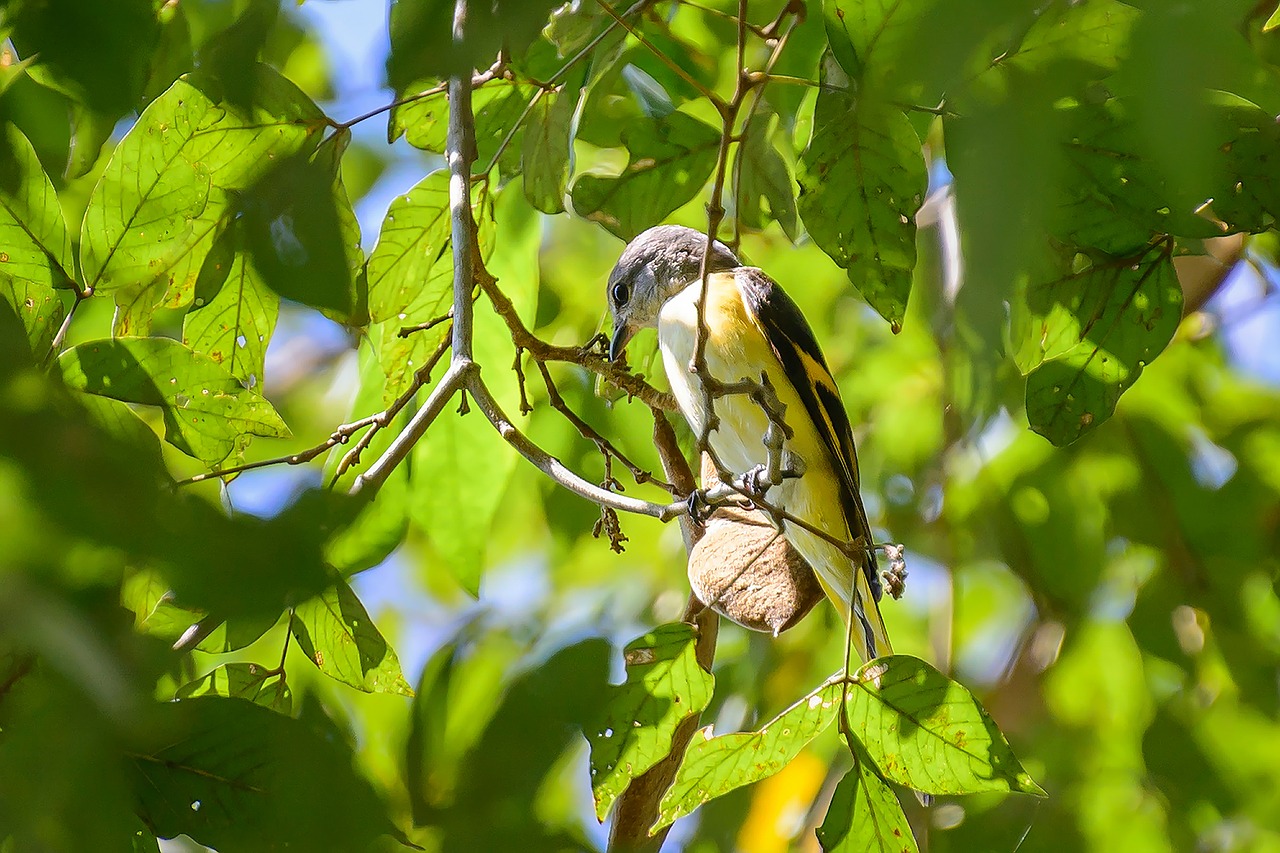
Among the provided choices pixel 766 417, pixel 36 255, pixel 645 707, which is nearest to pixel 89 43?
pixel 36 255

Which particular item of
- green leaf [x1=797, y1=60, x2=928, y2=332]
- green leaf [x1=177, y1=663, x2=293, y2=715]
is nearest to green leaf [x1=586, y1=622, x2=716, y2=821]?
green leaf [x1=177, y1=663, x2=293, y2=715]

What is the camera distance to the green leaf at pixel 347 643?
1.18 m

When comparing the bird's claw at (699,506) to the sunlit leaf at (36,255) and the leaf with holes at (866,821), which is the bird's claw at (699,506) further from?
the sunlit leaf at (36,255)

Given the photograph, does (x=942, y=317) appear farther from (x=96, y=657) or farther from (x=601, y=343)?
(x=601, y=343)

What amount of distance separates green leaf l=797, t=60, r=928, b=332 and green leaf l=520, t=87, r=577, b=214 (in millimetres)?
386

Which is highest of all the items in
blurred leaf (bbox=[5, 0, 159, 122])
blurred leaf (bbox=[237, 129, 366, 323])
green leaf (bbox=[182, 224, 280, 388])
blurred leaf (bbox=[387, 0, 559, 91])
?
blurred leaf (bbox=[5, 0, 159, 122])

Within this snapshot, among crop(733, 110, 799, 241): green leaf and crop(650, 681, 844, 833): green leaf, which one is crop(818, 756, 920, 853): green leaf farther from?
crop(733, 110, 799, 241): green leaf

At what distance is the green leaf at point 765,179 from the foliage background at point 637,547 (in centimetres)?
3

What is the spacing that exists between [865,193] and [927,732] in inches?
23.1

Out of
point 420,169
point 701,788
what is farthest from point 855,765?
point 420,169

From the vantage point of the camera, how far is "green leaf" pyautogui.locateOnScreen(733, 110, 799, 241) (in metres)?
1.67

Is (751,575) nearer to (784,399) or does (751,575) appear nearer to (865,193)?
(784,399)

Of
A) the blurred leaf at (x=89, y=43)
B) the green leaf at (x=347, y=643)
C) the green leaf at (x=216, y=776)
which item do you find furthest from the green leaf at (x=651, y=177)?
the blurred leaf at (x=89, y=43)

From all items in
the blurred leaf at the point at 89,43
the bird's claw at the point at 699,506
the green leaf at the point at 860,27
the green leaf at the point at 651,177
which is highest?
the blurred leaf at the point at 89,43
